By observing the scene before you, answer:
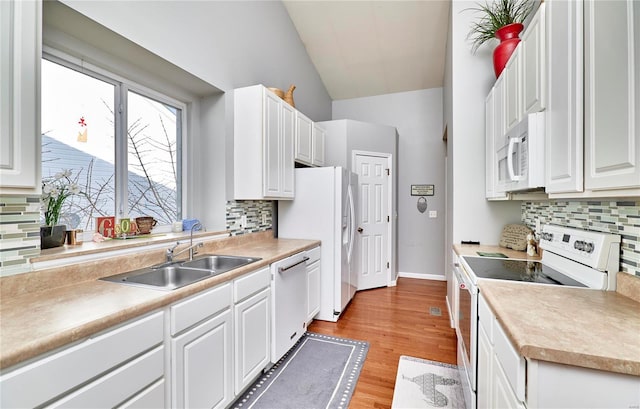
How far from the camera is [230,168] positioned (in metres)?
2.51

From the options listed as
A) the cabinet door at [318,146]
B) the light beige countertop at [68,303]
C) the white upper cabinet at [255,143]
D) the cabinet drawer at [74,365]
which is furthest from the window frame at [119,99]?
the cabinet door at [318,146]

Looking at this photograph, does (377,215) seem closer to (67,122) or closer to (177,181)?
(177,181)

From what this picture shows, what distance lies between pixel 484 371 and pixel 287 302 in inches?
55.7

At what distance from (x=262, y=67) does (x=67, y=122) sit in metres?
1.88

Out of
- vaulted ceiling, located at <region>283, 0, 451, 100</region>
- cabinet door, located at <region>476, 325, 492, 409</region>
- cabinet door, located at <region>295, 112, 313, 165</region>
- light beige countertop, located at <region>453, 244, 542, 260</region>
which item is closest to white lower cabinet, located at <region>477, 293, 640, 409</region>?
cabinet door, located at <region>476, 325, 492, 409</region>

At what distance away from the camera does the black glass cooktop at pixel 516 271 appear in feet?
4.68

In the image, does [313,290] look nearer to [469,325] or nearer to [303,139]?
[469,325]

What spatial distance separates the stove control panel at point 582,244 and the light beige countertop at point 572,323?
0.33 feet

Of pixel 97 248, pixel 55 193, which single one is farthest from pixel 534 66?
pixel 55 193

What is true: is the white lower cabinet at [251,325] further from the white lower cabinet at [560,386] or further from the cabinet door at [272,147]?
the white lower cabinet at [560,386]

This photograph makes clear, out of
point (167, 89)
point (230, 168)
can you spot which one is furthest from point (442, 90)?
point (167, 89)

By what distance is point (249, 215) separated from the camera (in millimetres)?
2809

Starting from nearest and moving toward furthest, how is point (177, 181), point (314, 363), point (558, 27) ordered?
point (558, 27), point (314, 363), point (177, 181)

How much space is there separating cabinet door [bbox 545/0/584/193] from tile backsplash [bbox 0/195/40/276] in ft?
7.60
